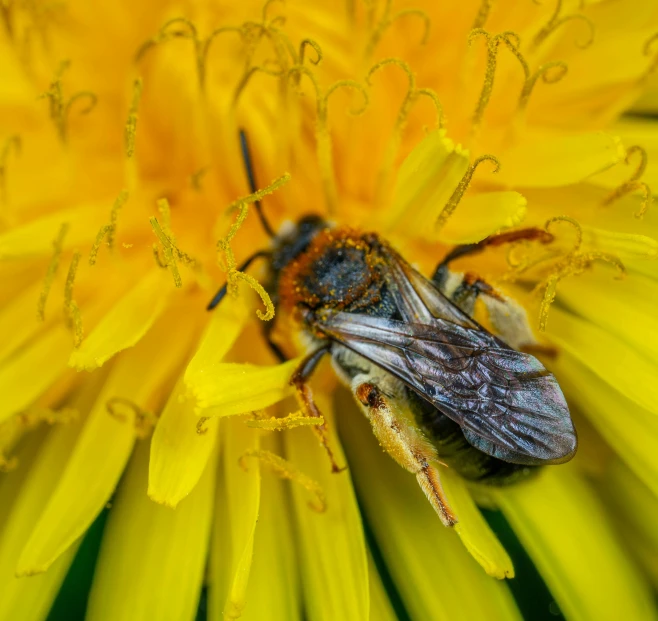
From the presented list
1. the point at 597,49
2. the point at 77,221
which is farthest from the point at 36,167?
the point at 597,49

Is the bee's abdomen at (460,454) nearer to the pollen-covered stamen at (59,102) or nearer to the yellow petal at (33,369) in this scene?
the yellow petal at (33,369)

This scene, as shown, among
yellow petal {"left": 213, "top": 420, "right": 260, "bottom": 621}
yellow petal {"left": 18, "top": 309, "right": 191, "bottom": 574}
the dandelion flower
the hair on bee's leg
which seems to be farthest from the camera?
the hair on bee's leg

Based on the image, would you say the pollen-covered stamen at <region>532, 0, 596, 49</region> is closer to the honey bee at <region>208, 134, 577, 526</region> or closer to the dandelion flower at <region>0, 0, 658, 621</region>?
the dandelion flower at <region>0, 0, 658, 621</region>

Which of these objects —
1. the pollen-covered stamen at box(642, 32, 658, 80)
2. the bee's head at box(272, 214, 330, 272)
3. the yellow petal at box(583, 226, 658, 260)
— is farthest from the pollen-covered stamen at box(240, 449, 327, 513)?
the pollen-covered stamen at box(642, 32, 658, 80)

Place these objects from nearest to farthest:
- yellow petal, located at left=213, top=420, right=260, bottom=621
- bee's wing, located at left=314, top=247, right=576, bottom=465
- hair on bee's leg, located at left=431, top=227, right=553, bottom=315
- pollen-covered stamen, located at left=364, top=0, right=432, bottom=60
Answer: bee's wing, located at left=314, top=247, right=576, bottom=465
yellow petal, located at left=213, top=420, right=260, bottom=621
hair on bee's leg, located at left=431, top=227, right=553, bottom=315
pollen-covered stamen, located at left=364, top=0, right=432, bottom=60

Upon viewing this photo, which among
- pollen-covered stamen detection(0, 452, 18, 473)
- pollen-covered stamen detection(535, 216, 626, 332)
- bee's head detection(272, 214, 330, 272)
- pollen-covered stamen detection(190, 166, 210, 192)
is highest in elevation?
pollen-covered stamen detection(535, 216, 626, 332)

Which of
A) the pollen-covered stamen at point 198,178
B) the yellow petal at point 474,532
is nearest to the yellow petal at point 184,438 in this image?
the pollen-covered stamen at point 198,178

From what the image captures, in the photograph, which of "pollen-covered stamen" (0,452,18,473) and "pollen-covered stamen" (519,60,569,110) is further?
"pollen-covered stamen" (519,60,569,110)
